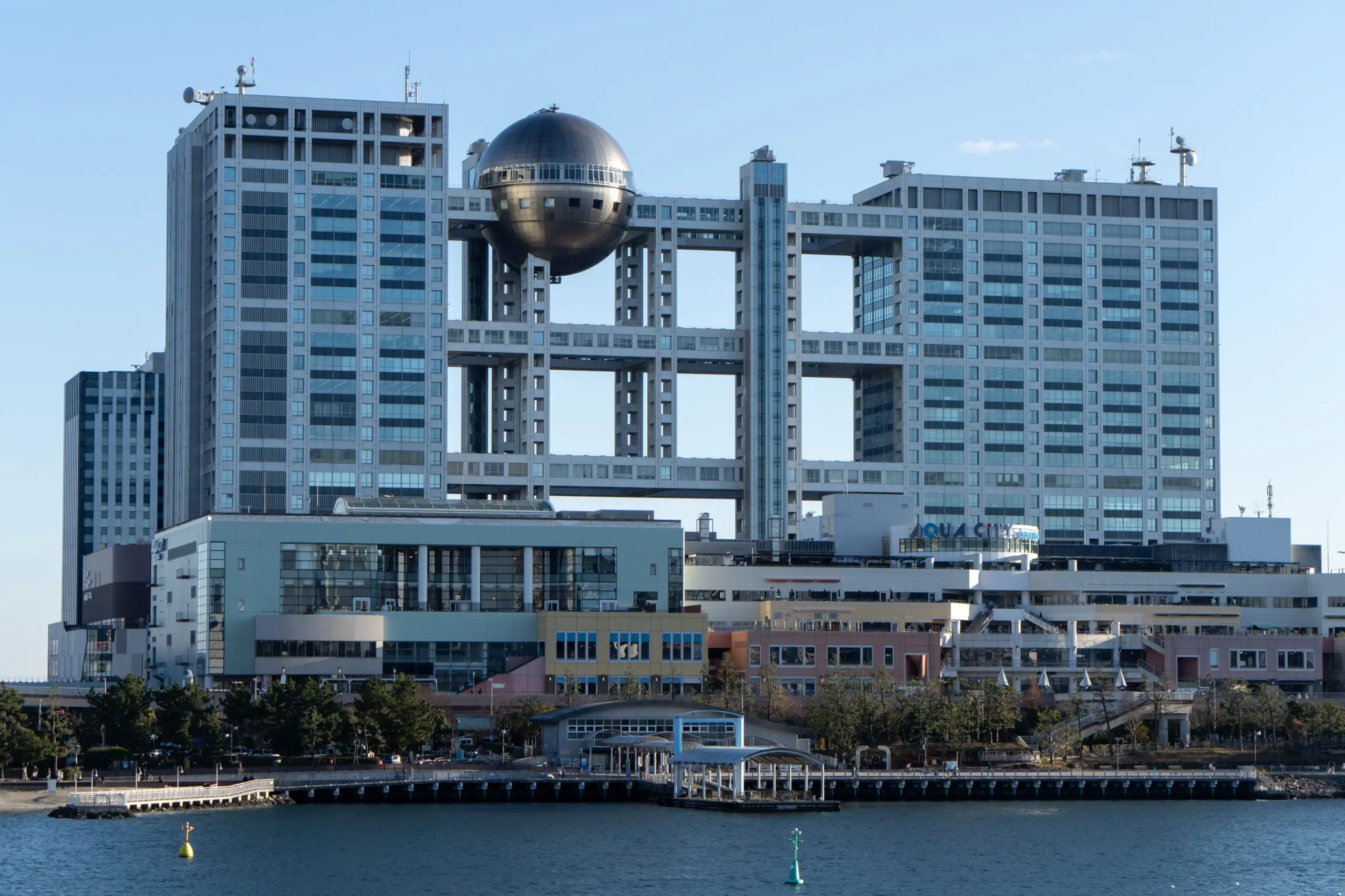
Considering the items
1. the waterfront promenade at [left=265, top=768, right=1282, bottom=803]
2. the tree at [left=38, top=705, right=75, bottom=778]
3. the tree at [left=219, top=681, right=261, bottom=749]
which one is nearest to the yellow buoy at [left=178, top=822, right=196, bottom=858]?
the waterfront promenade at [left=265, top=768, right=1282, bottom=803]

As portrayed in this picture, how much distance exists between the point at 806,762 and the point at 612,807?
56.1ft

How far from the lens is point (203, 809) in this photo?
173750 millimetres

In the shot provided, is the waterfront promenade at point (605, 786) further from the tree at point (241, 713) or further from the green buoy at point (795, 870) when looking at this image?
the green buoy at point (795, 870)

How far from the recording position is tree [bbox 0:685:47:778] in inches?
7121

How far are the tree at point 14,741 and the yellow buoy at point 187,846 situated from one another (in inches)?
1101

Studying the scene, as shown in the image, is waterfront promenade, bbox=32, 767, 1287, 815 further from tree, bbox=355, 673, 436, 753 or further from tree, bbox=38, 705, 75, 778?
tree, bbox=38, 705, 75, 778

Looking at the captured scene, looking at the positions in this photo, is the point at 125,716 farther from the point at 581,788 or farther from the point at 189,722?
the point at 581,788

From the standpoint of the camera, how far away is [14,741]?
181 meters

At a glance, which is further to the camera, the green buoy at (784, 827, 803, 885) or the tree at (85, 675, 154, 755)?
the tree at (85, 675, 154, 755)

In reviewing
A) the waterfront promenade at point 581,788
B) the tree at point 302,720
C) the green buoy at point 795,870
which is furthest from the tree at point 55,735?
the green buoy at point 795,870

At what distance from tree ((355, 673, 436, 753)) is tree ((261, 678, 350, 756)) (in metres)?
2.35

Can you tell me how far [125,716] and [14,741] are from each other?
36.4 feet

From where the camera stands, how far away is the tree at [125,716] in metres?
189

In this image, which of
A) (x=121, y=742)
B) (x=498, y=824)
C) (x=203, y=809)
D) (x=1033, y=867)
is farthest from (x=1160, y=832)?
(x=121, y=742)
